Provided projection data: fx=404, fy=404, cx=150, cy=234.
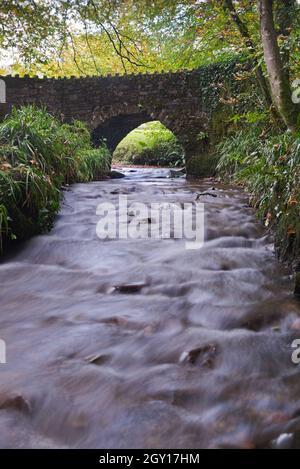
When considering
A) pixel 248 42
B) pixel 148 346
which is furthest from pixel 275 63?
pixel 148 346

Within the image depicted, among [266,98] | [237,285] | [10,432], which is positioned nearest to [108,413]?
[10,432]

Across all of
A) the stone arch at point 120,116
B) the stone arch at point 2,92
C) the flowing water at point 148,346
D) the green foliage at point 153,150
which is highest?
the stone arch at point 2,92

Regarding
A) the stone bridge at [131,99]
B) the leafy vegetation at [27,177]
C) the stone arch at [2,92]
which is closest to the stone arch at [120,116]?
the stone bridge at [131,99]

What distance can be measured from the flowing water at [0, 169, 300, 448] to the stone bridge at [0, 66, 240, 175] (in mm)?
8184

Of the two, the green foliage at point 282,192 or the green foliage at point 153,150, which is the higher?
the green foliage at point 153,150

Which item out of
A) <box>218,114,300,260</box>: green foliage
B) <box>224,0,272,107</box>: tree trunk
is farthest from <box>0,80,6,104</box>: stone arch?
<box>218,114,300,260</box>: green foliage

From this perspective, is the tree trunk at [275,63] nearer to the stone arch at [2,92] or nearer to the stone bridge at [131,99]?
the stone bridge at [131,99]

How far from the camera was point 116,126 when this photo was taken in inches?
537

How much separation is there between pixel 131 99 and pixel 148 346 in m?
10.8

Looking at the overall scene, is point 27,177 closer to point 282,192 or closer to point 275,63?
point 282,192

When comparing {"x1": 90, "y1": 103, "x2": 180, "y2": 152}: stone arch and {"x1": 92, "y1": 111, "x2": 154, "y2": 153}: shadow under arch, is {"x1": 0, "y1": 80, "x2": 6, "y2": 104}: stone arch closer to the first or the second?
{"x1": 90, "y1": 103, "x2": 180, "y2": 152}: stone arch

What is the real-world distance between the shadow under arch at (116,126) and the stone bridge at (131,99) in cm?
32

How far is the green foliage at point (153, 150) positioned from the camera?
1609cm

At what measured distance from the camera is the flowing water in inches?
61.8
